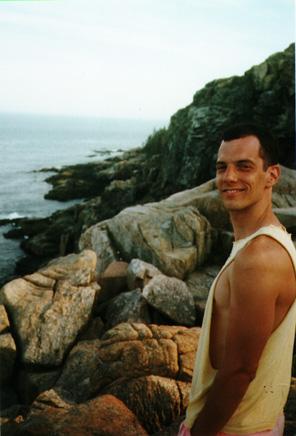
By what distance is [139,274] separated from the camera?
9.79 meters

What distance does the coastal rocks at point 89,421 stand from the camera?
446cm

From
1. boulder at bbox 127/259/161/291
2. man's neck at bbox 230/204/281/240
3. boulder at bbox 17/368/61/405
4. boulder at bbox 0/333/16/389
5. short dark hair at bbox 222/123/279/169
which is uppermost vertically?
short dark hair at bbox 222/123/279/169

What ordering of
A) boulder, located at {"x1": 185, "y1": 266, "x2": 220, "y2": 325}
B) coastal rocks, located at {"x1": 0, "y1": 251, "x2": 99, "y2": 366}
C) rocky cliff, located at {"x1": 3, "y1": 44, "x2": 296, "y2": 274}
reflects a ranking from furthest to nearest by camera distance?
rocky cliff, located at {"x1": 3, "y1": 44, "x2": 296, "y2": 274} → boulder, located at {"x1": 185, "y1": 266, "x2": 220, "y2": 325} → coastal rocks, located at {"x1": 0, "y1": 251, "x2": 99, "y2": 366}

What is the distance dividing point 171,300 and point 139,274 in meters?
1.08

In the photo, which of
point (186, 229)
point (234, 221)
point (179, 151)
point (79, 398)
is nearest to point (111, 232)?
point (186, 229)

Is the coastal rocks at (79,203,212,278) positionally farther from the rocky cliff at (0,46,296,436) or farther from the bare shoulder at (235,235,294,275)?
the bare shoulder at (235,235,294,275)

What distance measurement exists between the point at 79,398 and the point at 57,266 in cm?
375

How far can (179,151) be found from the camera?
34125mm

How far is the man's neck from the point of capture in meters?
2.21

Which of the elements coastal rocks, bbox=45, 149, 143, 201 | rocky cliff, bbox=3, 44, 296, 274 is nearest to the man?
rocky cliff, bbox=3, 44, 296, 274

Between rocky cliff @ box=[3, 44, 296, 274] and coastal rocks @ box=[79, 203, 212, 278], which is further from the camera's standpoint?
rocky cliff @ box=[3, 44, 296, 274]

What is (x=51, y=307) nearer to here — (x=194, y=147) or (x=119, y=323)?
(x=119, y=323)

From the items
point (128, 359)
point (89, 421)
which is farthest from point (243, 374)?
point (128, 359)

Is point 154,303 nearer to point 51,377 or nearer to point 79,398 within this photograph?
point 51,377
